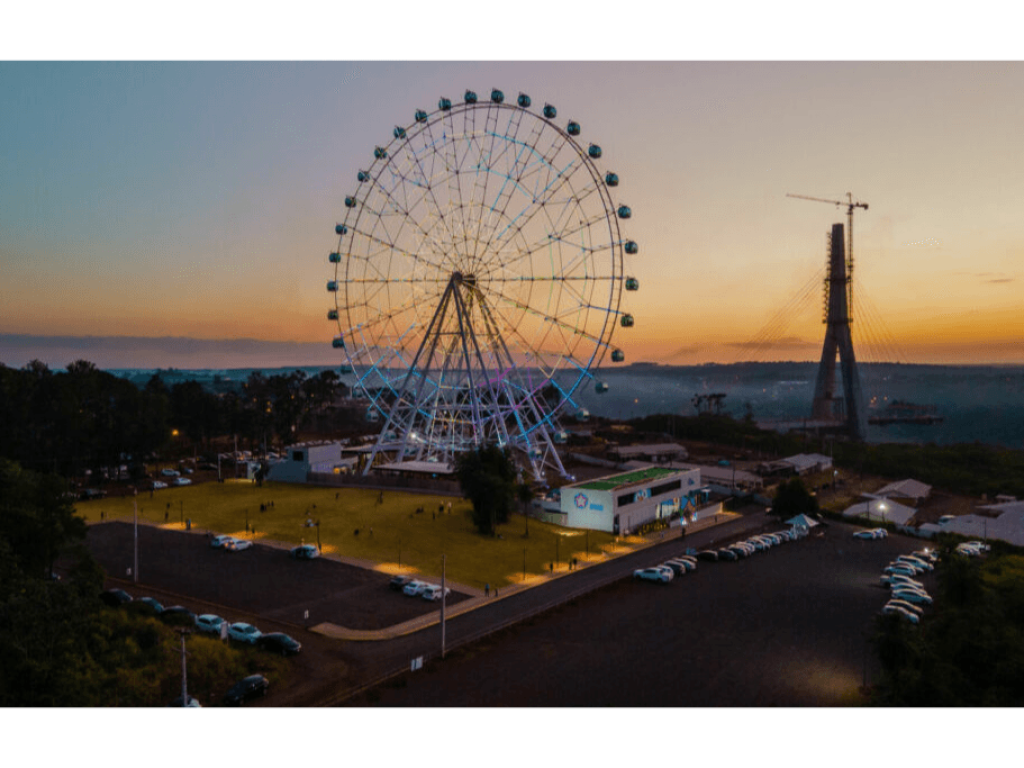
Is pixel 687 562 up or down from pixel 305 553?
down

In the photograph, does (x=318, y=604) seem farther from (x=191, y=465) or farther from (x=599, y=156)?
(x=191, y=465)

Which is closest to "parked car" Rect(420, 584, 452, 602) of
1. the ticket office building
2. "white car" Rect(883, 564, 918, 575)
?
the ticket office building

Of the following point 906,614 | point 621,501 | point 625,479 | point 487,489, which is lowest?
point 906,614

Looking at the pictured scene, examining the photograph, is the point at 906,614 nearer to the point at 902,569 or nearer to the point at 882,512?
the point at 902,569

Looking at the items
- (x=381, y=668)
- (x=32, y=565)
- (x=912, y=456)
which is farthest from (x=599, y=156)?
(x=912, y=456)

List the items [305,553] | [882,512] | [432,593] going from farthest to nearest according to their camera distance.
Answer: [882,512]
[305,553]
[432,593]

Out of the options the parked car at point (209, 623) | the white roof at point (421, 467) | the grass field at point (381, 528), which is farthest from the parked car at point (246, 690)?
the white roof at point (421, 467)

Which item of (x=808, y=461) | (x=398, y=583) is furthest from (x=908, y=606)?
(x=808, y=461)
